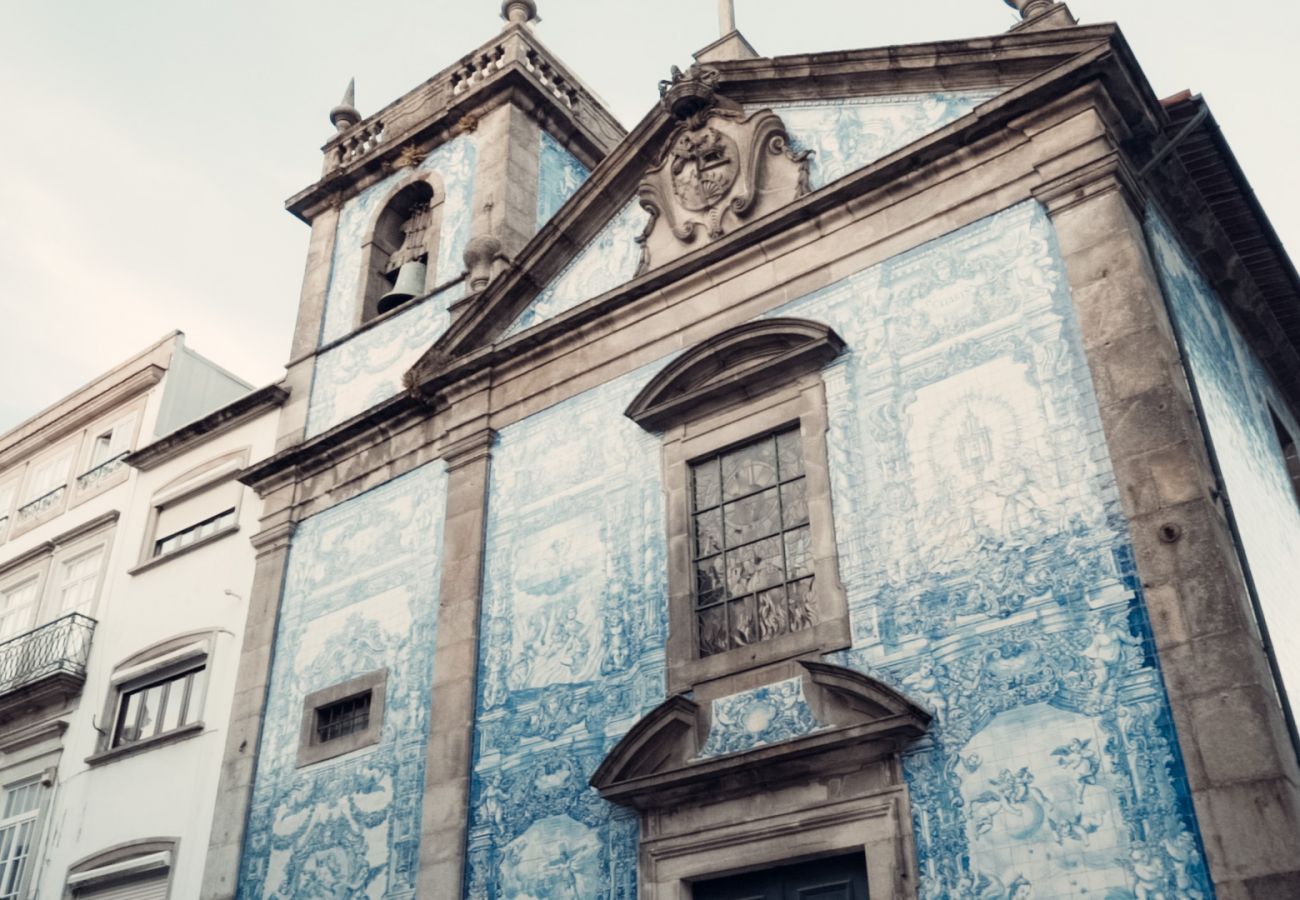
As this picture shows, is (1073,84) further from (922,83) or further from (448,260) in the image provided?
(448,260)

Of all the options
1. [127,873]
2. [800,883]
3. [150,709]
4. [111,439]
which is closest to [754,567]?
[800,883]

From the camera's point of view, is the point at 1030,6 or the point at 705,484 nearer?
the point at 705,484

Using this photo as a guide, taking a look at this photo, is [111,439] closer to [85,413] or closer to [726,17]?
[85,413]

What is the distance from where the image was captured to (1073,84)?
29.6 feet

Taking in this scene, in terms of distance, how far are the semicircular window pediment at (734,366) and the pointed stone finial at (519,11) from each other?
665 centimetres

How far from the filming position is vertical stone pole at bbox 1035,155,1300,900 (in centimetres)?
658

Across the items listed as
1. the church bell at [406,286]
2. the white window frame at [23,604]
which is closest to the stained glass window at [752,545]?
the church bell at [406,286]

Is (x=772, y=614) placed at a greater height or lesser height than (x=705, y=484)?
lesser

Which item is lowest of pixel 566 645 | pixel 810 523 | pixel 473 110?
pixel 566 645

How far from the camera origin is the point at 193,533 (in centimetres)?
1450

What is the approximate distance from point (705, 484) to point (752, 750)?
7.02 ft

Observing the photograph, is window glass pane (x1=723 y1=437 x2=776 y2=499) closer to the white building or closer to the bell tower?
the bell tower

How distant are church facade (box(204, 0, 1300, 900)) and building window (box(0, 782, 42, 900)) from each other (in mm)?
3501

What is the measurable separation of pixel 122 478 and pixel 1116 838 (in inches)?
492
